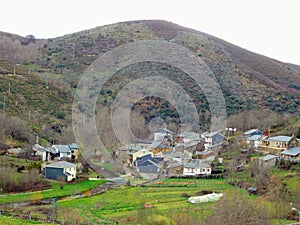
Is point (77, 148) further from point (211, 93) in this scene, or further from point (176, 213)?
point (211, 93)

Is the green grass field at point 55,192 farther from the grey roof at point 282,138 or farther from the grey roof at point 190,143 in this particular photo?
the grey roof at point 282,138

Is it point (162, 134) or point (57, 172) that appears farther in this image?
point (162, 134)

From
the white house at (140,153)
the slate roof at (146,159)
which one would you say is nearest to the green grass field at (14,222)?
the slate roof at (146,159)

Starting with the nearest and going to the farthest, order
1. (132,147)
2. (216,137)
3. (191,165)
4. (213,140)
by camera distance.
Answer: (191,165) < (132,147) < (213,140) < (216,137)

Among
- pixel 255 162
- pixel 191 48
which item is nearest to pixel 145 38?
pixel 191 48

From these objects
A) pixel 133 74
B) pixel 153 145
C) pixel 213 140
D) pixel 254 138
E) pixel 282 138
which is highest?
pixel 133 74

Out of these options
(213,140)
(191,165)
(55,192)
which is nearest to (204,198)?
(191,165)

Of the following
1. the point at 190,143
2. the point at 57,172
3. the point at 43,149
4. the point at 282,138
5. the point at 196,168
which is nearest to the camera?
the point at 57,172

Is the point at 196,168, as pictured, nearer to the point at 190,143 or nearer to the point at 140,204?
the point at 190,143
